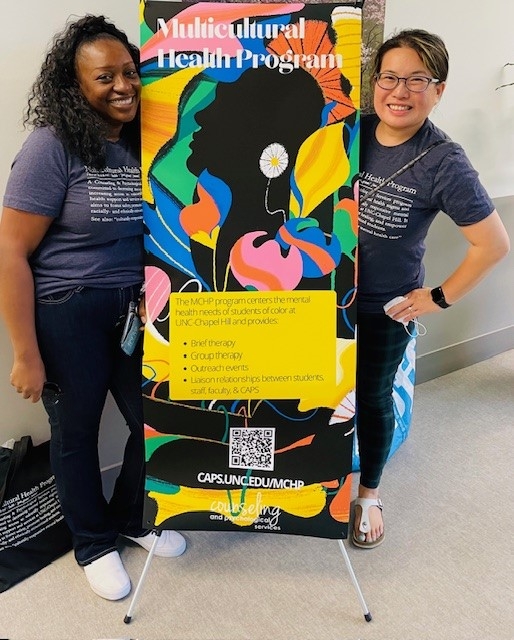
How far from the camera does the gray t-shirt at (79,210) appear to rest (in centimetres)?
128

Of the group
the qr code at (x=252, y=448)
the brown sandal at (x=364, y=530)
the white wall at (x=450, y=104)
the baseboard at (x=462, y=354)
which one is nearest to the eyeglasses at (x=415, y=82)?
the white wall at (x=450, y=104)

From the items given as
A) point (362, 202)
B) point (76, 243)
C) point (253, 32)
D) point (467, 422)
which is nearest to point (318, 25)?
point (253, 32)

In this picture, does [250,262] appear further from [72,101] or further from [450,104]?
[450,104]

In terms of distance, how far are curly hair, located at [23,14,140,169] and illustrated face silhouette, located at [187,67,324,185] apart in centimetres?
22

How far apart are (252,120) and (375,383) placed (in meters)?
0.86

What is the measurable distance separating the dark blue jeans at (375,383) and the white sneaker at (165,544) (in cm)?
62

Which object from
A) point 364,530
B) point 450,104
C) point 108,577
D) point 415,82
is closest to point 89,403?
point 108,577

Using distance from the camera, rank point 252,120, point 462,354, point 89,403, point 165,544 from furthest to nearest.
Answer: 1. point 462,354
2. point 165,544
3. point 89,403
4. point 252,120

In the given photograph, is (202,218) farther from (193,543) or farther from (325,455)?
(193,543)

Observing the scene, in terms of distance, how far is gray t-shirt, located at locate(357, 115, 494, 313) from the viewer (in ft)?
4.73

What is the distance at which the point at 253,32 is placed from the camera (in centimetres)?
128

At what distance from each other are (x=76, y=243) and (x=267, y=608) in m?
1.10

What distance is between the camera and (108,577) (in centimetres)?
167

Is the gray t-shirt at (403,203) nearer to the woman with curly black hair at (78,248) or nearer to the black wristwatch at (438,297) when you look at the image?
the black wristwatch at (438,297)
